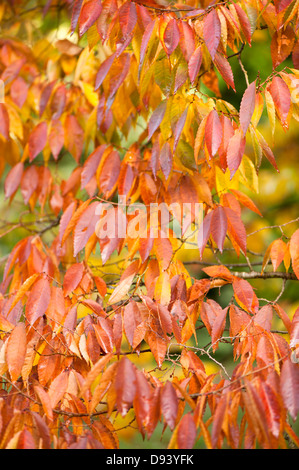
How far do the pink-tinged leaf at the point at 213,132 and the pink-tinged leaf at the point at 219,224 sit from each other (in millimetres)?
169

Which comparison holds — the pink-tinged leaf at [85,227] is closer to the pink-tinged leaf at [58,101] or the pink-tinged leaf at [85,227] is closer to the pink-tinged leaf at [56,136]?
the pink-tinged leaf at [56,136]

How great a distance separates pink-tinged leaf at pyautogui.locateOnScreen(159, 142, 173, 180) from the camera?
125 centimetres

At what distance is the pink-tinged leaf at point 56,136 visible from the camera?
184cm

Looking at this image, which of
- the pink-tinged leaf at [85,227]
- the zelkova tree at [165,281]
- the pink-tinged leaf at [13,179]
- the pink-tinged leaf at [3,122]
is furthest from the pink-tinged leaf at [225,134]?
the pink-tinged leaf at [13,179]

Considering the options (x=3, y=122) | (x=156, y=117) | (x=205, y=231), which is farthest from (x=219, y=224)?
(x=3, y=122)

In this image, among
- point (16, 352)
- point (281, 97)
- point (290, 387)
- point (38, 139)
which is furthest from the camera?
point (38, 139)

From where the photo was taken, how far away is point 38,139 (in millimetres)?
1775

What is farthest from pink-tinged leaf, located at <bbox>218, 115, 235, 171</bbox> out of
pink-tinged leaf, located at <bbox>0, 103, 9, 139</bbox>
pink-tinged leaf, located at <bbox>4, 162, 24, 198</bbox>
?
pink-tinged leaf, located at <bbox>4, 162, 24, 198</bbox>

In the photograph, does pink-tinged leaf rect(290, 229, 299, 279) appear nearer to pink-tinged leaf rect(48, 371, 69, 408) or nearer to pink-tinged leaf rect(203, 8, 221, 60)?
pink-tinged leaf rect(203, 8, 221, 60)

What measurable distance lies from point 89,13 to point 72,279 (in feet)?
2.34

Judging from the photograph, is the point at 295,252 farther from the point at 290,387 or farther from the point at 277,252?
the point at 290,387

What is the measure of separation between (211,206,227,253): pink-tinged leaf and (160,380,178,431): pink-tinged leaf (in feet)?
1.46

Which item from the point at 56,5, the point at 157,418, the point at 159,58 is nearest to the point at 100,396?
the point at 157,418
